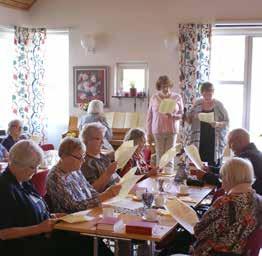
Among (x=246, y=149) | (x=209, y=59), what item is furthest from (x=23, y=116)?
(x=246, y=149)

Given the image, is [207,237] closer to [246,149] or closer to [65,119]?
[246,149]

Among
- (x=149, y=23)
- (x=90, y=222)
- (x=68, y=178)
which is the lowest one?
(x=90, y=222)

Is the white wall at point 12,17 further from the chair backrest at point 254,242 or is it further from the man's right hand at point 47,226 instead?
the chair backrest at point 254,242

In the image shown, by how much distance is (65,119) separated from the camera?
304 inches

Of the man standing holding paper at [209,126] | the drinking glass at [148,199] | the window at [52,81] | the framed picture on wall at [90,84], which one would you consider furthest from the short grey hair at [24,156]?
the window at [52,81]

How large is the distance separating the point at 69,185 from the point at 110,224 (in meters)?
0.47

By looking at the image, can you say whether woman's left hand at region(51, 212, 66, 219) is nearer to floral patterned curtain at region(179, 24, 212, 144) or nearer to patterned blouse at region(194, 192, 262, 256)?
patterned blouse at region(194, 192, 262, 256)

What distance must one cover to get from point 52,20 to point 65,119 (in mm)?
1678

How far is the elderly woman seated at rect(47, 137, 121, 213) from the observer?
2.74 metres

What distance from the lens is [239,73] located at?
688 centimetres

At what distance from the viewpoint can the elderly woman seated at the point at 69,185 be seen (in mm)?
2738

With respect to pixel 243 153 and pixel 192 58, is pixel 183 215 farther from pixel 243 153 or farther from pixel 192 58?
pixel 192 58

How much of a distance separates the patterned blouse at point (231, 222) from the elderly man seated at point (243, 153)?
1.08 meters

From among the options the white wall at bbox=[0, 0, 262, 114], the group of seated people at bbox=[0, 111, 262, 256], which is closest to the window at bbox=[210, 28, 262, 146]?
the white wall at bbox=[0, 0, 262, 114]
